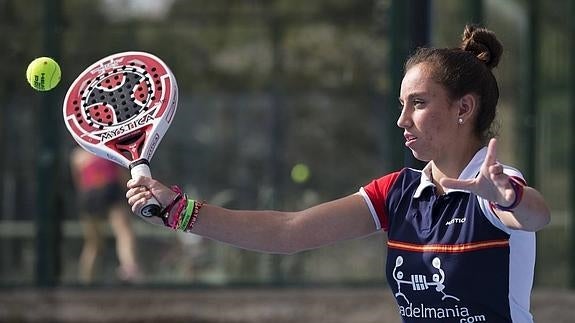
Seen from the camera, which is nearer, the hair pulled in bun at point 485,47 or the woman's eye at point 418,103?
the woman's eye at point 418,103

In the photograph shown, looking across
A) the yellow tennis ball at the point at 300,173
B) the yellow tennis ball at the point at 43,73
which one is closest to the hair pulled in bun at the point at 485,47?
the yellow tennis ball at the point at 43,73

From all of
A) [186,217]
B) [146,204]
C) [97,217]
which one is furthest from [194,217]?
[97,217]

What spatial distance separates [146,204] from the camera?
330cm

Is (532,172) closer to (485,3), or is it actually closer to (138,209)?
(485,3)

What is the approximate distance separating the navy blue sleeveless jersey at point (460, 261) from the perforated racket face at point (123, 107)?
729mm

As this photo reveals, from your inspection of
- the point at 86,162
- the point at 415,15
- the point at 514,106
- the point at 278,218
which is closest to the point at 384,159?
the point at 514,106

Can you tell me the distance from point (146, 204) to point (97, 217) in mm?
5141

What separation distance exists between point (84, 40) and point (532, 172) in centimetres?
294

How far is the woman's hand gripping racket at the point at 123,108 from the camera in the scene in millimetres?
3539

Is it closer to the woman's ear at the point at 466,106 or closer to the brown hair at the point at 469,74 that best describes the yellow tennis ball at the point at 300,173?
the brown hair at the point at 469,74

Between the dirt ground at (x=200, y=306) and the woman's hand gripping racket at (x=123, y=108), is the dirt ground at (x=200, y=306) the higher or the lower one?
the lower one

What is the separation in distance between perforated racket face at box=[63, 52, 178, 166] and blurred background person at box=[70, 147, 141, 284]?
178 inches

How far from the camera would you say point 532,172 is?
26.8 ft

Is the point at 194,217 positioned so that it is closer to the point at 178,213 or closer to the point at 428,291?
the point at 178,213
